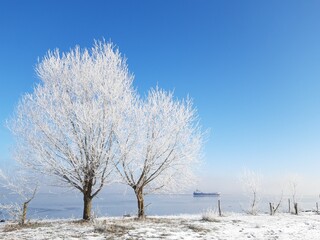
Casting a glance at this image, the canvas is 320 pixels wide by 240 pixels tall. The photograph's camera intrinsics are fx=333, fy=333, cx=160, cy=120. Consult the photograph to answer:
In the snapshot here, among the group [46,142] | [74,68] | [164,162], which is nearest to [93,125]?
[46,142]

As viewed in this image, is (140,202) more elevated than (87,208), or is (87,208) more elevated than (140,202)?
(140,202)

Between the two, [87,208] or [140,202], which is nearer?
[87,208]

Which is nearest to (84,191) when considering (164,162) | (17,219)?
(17,219)

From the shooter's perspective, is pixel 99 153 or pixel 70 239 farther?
pixel 99 153

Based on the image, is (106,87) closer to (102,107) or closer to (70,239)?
(102,107)

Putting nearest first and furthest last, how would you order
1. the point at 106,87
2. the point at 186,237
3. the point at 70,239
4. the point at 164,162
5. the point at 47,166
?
the point at 70,239 < the point at 186,237 < the point at 47,166 < the point at 106,87 < the point at 164,162

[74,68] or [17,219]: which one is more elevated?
[74,68]

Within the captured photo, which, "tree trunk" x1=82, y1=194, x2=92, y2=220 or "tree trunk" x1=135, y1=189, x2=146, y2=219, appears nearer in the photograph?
"tree trunk" x1=82, y1=194, x2=92, y2=220

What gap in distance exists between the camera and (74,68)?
19.1 m

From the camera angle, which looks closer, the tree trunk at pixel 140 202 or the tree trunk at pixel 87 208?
the tree trunk at pixel 87 208

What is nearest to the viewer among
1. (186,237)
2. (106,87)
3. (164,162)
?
(186,237)

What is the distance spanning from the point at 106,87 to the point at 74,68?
2.22m

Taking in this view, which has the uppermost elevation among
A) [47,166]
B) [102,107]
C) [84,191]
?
[102,107]

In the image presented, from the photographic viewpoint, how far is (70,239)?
39.3 feet
